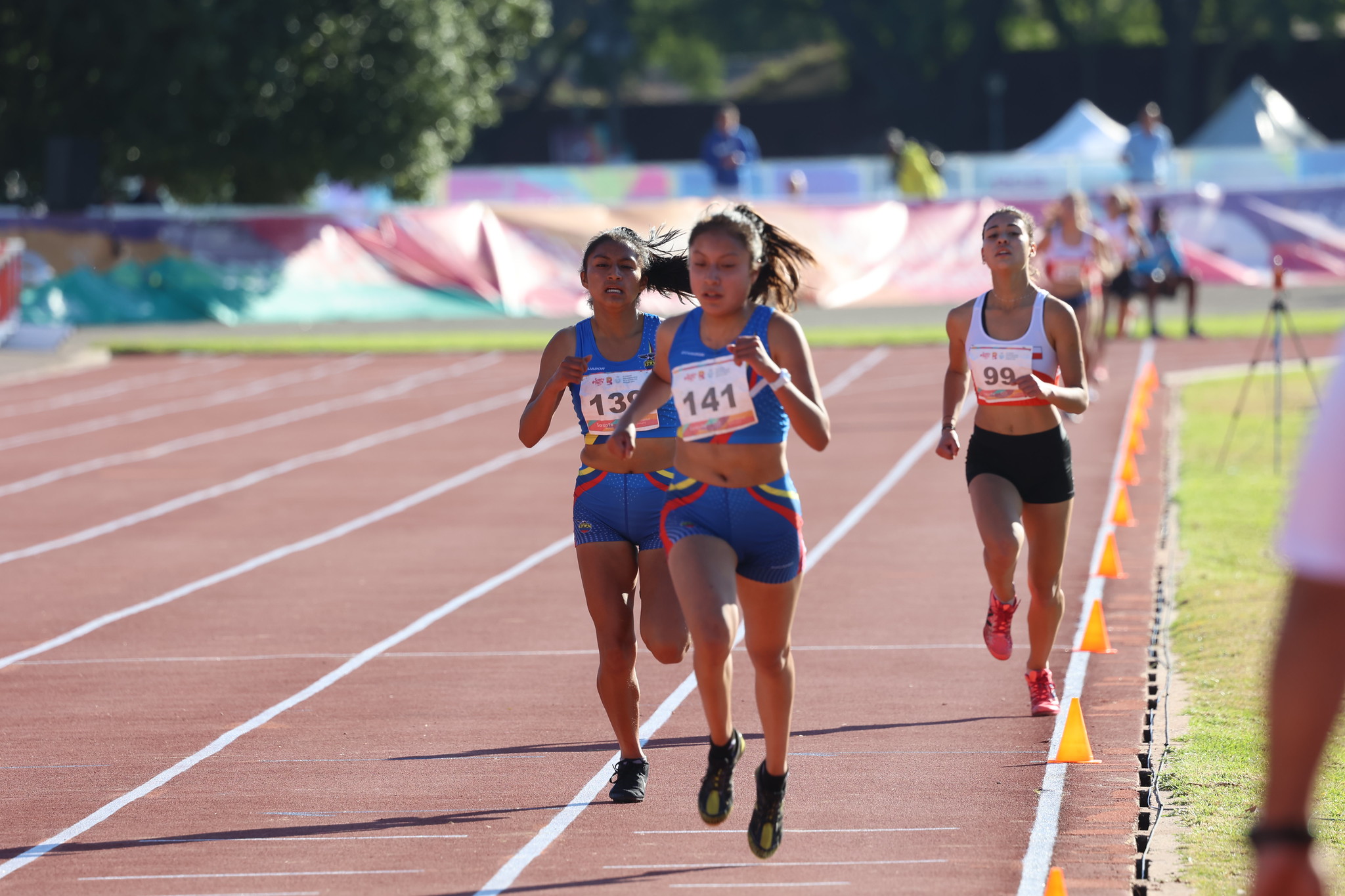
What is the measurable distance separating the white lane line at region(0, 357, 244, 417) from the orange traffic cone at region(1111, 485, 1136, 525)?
42.2ft

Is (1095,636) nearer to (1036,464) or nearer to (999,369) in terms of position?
(1036,464)

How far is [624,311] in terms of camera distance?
6.48m

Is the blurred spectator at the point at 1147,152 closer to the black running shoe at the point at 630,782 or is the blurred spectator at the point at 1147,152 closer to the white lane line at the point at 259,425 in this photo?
the white lane line at the point at 259,425

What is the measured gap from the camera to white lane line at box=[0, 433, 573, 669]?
32.8ft

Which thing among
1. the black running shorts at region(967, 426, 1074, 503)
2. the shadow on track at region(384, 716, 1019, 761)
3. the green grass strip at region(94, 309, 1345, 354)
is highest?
the black running shorts at region(967, 426, 1074, 503)

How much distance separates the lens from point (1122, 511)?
12445mm

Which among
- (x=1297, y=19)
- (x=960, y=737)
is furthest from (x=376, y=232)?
(x=1297, y=19)

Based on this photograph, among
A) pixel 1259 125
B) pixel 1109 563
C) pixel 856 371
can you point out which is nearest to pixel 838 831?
pixel 1109 563

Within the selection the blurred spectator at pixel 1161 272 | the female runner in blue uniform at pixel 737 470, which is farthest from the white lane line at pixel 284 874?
the blurred spectator at pixel 1161 272

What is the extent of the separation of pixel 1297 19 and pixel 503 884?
56.1 meters

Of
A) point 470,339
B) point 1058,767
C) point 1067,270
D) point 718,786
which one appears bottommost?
point 470,339

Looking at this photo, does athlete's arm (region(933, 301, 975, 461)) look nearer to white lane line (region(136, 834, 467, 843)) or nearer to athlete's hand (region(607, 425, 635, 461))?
athlete's hand (region(607, 425, 635, 461))

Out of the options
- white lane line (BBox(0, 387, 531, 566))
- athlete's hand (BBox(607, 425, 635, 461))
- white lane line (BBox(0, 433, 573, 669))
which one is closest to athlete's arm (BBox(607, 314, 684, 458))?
athlete's hand (BBox(607, 425, 635, 461))

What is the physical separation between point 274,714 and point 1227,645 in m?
4.27
